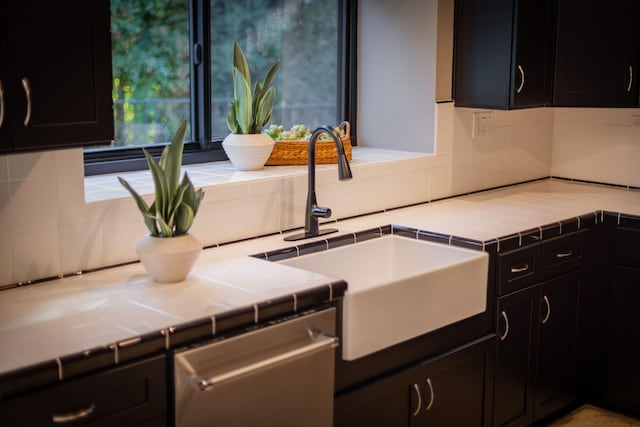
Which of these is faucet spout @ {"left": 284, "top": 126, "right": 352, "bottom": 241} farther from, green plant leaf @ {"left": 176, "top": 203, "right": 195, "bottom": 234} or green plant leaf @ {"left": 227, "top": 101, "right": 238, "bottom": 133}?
green plant leaf @ {"left": 176, "top": 203, "right": 195, "bottom": 234}

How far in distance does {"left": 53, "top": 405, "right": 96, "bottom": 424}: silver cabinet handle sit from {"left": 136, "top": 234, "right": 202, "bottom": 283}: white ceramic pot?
0.56 m

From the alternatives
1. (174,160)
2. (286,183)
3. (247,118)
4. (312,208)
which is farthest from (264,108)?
(174,160)

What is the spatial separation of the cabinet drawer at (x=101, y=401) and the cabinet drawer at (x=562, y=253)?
1848mm

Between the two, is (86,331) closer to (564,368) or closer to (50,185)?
(50,185)

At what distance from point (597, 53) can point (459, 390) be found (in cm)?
176

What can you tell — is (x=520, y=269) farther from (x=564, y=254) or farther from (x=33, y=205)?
(x=33, y=205)

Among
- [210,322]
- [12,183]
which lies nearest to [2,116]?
[12,183]

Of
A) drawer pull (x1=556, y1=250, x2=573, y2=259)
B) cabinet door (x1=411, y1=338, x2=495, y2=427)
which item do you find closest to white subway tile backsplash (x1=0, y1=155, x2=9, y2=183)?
cabinet door (x1=411, y1=338, x2=495, y2=427)

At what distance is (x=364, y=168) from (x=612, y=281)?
1.19 metres

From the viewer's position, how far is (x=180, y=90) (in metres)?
3.48

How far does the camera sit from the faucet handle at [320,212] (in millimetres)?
3102

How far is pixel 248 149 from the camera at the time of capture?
3.28 m

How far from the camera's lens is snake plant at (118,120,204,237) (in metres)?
2.45

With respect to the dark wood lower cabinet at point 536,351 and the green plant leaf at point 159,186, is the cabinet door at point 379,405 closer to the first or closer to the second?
the dark wood lower cabinet at point 536,351
